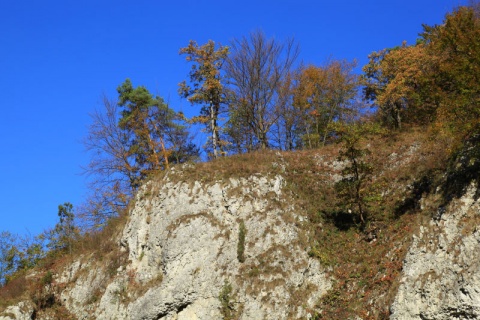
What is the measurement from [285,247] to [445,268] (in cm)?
796

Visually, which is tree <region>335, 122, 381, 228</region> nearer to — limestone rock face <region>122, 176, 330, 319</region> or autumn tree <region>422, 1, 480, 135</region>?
limestone rock face <region>122, 176, 330, 319</region>

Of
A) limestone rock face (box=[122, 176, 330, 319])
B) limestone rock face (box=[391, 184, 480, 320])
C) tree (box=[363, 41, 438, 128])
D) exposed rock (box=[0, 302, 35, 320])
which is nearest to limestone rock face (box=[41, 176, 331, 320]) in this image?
limestone rock face (box=[122, 176, 330, 319])

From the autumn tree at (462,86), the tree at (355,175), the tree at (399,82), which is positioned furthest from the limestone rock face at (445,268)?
the tree at (399,82)

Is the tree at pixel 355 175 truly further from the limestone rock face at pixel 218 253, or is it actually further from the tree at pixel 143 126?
the tree at pixel 143 126

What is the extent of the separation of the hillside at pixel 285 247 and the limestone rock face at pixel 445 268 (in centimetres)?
4

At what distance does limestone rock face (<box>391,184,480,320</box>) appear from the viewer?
654 inches

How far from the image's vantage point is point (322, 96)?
42.3 m

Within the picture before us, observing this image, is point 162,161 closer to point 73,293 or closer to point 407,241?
point 73,293

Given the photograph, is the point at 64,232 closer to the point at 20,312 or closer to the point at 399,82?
the point at 20,312

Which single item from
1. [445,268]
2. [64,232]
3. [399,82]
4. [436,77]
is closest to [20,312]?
[64,232]

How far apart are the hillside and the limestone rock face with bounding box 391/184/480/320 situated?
4 cm

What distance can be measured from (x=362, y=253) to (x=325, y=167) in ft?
25.6

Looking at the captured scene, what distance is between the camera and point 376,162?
91.2 ft

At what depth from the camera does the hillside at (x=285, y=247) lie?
18.6m
